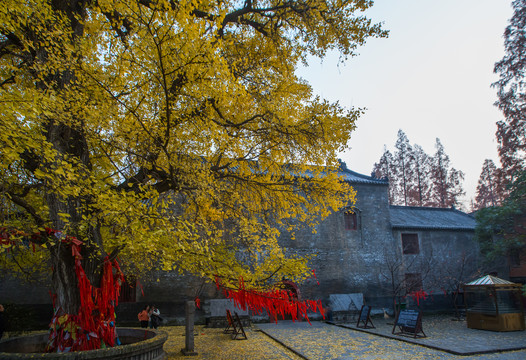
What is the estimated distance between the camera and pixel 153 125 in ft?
20.9

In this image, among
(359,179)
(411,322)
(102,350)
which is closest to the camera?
(102,350)

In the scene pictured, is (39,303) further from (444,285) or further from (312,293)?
(444,285)

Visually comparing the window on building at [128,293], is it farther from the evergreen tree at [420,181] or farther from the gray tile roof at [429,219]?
the evergreen tree at [420,181]

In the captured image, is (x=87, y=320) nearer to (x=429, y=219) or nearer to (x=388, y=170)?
(x=429, y=219)

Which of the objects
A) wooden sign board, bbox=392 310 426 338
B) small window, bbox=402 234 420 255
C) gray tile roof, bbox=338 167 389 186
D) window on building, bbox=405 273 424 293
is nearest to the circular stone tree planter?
wooden sign board, bbox=392 310 426 338

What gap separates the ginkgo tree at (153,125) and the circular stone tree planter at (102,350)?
0.83 m

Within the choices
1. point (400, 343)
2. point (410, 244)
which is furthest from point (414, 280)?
point (400, 343)

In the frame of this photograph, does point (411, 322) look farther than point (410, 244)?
No

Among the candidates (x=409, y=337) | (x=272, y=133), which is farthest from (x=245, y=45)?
(x=409, y=337)

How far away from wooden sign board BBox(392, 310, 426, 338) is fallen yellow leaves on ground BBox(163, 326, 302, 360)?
4.87 m

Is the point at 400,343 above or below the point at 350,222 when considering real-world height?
below

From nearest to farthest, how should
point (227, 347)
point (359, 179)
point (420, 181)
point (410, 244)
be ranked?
point (227, 347) → point (410, 244) → point (359, 179) → point (420, 181)

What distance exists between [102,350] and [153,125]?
418cm

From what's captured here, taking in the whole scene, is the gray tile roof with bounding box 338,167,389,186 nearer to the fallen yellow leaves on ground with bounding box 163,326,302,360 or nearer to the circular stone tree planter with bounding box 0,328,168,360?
the fallen yellow leaves on ground with bounding box 163,326,302,360
